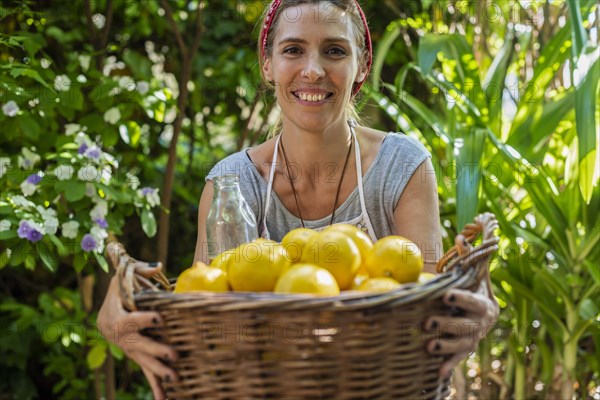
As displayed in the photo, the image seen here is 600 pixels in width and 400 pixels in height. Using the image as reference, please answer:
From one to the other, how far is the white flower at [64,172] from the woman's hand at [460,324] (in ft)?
4.01

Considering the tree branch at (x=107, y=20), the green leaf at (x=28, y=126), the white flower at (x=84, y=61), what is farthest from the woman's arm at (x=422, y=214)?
the tree branch at (x=107, y=20)

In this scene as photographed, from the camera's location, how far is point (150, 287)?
40.9 inches

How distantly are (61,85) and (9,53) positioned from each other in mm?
453

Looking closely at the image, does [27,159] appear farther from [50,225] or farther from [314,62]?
[314,62]

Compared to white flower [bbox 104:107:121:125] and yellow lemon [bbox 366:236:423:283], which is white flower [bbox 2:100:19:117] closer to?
white flower [bbox 104:107:121:125]

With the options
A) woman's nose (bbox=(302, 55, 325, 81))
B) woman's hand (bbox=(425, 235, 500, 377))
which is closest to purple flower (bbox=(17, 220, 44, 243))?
woman's nose (bbox=(302, 55, 325, 81))

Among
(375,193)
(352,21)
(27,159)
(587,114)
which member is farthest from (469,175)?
(27,159)

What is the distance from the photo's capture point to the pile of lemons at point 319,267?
92 centimetres

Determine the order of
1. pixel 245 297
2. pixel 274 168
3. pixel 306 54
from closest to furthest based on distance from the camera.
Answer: pixel 245 297, pixel 306 54, pixel 274 168

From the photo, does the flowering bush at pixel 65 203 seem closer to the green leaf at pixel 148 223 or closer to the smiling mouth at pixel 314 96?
the green leaf at pixel 148 223

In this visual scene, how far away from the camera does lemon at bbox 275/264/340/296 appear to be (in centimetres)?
89

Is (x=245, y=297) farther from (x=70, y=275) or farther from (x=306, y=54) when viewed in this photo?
(x=70, y=275)

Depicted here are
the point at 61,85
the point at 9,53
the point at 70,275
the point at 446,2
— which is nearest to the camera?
the point at 61,85

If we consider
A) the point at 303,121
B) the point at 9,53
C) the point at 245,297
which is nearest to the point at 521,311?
the point at 303,121
